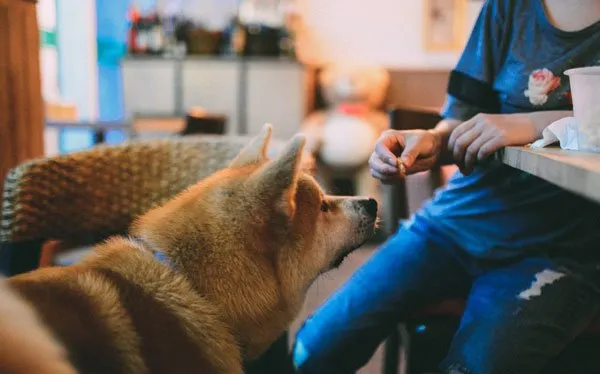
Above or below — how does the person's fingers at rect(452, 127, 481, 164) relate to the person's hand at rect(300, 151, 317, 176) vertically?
above

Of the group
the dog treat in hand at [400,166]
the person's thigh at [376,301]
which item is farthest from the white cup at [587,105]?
the person's thigh at [376,301]

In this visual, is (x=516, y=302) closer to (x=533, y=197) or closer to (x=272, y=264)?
(x=533, y=197)

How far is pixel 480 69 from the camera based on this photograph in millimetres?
1233

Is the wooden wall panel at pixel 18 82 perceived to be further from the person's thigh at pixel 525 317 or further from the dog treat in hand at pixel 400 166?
the person's thigh at pixel 525 317

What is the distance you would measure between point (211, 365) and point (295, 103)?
3.76m

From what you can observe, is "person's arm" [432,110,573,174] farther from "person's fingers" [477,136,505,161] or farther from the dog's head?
the dog's head

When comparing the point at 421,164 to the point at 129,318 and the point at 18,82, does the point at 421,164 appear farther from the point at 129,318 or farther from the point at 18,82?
the point at 18,82

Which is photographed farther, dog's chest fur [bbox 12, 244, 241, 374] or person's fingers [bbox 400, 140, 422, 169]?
person's fingers [bbox 400, 140, 422, 169]

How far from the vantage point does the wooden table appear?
57cm

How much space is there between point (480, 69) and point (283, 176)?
1.79 feet

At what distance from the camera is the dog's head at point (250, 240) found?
0.97m

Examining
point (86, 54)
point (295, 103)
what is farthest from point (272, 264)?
point (86, 54)

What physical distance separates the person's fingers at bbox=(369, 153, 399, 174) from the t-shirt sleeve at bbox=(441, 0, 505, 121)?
0.97ft

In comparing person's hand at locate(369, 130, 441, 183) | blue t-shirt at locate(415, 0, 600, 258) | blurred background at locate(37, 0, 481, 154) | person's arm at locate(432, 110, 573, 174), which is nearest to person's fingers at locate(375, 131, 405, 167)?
person's hand at locate(369, 130, 441, 183)
